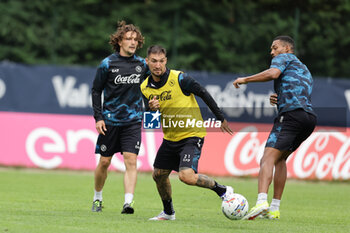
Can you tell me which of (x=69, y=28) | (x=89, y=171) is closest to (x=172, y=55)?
(x=69, y=28)

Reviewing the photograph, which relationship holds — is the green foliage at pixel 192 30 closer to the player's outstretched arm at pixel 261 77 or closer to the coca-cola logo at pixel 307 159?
the coca-cola logo at pixel 307 159

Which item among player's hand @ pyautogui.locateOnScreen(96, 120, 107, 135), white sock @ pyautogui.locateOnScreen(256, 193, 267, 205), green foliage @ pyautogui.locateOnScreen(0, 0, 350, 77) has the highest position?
green foliage @ pyautogui.locateOnScreen(0, 0, 350, 77)

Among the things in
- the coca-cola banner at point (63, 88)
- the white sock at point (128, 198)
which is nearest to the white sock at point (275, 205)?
the white sock at point (128, 198)

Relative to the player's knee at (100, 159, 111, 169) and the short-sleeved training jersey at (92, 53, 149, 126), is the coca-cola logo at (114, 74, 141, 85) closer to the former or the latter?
the short-sleeved training jersey at (92, 53, 149, 126)

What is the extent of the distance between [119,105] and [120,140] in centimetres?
49

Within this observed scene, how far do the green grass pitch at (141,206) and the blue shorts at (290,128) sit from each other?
97cm

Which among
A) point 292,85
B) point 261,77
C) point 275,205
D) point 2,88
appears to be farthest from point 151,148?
point 261,77

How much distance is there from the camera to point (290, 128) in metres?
9.20

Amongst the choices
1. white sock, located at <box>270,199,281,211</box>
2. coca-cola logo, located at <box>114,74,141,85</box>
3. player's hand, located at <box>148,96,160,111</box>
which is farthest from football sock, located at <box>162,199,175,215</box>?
coca-cola logo, located at <box>114,74,141,85</box>

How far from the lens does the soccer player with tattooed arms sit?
28.0ft

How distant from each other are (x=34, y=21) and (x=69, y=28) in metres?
1.08

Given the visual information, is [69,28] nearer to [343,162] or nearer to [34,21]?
[34,21]

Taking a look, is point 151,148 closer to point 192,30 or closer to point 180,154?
point 192,30

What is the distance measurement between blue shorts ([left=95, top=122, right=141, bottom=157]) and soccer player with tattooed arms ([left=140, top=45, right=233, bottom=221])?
1.08 meters
